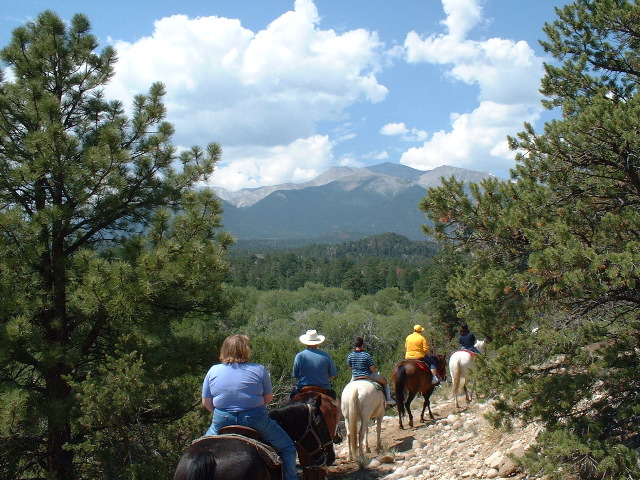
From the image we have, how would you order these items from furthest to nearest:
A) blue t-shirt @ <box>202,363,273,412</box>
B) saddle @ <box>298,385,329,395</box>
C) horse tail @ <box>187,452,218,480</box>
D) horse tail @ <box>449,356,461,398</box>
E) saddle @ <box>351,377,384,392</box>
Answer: horse tail @ <box>449,356,461,398</box> < saddle @ <box>351,377,384,392</box> < saddle @ <box>298,385,329,395</box> < blue t-shirt @ <box>202,363,273,412</box> < horse tail @ <box>187,452,218,480</box>

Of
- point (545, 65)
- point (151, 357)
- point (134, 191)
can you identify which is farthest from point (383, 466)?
point (545, 65)

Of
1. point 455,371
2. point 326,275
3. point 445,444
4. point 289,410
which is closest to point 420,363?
point 455,371

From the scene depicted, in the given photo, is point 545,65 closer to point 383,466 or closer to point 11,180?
point 383,466

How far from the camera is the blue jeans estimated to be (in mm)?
4758

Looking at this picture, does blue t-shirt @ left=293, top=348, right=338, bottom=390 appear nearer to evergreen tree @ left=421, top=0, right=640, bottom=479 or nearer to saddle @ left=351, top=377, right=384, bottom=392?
saddle @ left=351, top=377, right=384, bottom=392

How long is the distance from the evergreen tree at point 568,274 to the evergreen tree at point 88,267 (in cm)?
368

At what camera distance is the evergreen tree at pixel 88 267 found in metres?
6.14

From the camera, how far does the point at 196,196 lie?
7668 mm

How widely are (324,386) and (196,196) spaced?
3.58 metres

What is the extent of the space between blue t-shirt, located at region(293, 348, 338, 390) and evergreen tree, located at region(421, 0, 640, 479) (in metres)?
2.61

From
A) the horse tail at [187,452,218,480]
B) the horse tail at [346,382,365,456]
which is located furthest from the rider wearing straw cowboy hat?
the horse tail at [187,452,218,480]

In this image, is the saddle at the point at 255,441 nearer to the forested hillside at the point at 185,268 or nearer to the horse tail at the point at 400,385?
the forested hillside at the point at 185,268

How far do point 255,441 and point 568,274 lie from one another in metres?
3.31

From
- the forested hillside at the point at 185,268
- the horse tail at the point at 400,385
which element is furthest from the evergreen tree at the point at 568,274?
the horse tail at the point at 400,385
